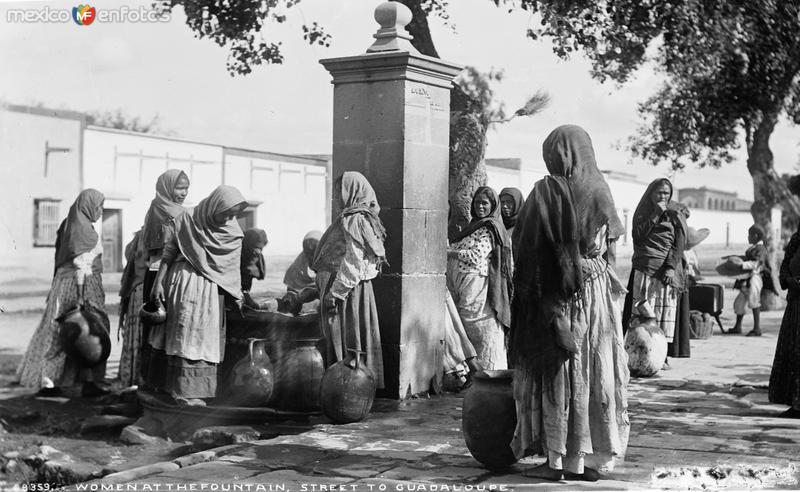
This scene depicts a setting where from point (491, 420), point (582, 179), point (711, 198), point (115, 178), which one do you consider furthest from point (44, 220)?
point (711, 198)

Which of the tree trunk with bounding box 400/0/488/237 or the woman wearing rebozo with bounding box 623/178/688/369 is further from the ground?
the tree trunk with bounding box 400/0/488/237

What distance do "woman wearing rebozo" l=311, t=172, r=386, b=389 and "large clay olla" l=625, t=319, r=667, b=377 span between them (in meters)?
2.99

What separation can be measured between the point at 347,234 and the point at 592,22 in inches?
271

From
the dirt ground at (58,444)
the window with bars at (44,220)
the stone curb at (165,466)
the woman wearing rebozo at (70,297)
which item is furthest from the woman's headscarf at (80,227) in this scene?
the window with bars at (44,220)

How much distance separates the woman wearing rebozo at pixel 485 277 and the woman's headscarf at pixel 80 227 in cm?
327

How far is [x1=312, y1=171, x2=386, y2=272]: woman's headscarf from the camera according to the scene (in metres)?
7.13

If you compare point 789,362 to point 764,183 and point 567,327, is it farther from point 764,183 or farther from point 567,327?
point 764,183

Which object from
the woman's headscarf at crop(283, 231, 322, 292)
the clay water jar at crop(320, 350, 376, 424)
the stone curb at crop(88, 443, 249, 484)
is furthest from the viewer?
the woman's headscarf at crop(283, 231, 322, 292)

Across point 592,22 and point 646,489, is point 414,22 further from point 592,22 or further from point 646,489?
point 646,489

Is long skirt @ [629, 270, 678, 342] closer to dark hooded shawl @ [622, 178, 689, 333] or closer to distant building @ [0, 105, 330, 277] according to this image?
dark hooded shawl @ [622, 178, 689, 333]

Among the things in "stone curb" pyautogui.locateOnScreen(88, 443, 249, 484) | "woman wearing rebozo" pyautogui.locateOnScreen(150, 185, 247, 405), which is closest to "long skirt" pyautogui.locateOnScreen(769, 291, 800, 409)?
"stone curb" pyautogui.locateOnScreen(88, 443, 249, 484)

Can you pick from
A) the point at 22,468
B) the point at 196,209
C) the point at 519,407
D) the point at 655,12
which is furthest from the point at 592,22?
the point at 22,468

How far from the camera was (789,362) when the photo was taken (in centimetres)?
704

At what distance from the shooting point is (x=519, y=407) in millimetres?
5039
